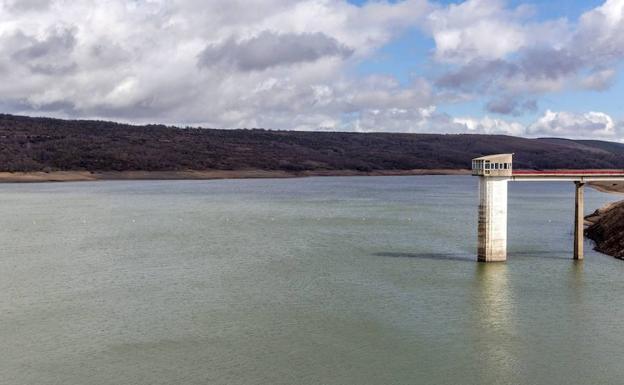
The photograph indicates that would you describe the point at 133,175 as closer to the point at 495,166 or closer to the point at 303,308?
the point at 495,166

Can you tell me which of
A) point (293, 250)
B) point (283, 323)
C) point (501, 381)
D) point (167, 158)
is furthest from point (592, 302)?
point (167, 158)

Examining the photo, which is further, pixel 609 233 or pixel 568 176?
pixel 609 233

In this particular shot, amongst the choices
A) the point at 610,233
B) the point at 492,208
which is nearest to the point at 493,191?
the point at 492,208

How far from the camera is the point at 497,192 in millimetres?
43062

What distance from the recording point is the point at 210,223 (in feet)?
244

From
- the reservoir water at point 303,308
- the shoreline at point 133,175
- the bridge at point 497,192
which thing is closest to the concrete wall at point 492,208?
the bridge at point 497,192

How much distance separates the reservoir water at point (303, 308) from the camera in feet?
86.3

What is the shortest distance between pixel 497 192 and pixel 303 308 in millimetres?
16092

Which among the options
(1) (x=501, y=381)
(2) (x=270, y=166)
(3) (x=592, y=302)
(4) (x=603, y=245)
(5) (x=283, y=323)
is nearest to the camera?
(1) (x=501, y=381)

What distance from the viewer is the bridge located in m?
43.0

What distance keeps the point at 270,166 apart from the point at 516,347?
549ft

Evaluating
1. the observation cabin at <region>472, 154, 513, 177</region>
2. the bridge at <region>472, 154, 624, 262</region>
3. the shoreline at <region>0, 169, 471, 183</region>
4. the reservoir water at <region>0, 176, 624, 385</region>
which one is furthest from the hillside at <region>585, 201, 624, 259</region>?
the shoreline at <region>0, 169, 471, 183</region>

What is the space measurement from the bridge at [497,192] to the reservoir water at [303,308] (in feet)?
4.72

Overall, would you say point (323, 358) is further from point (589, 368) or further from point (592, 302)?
point (592, 302)
